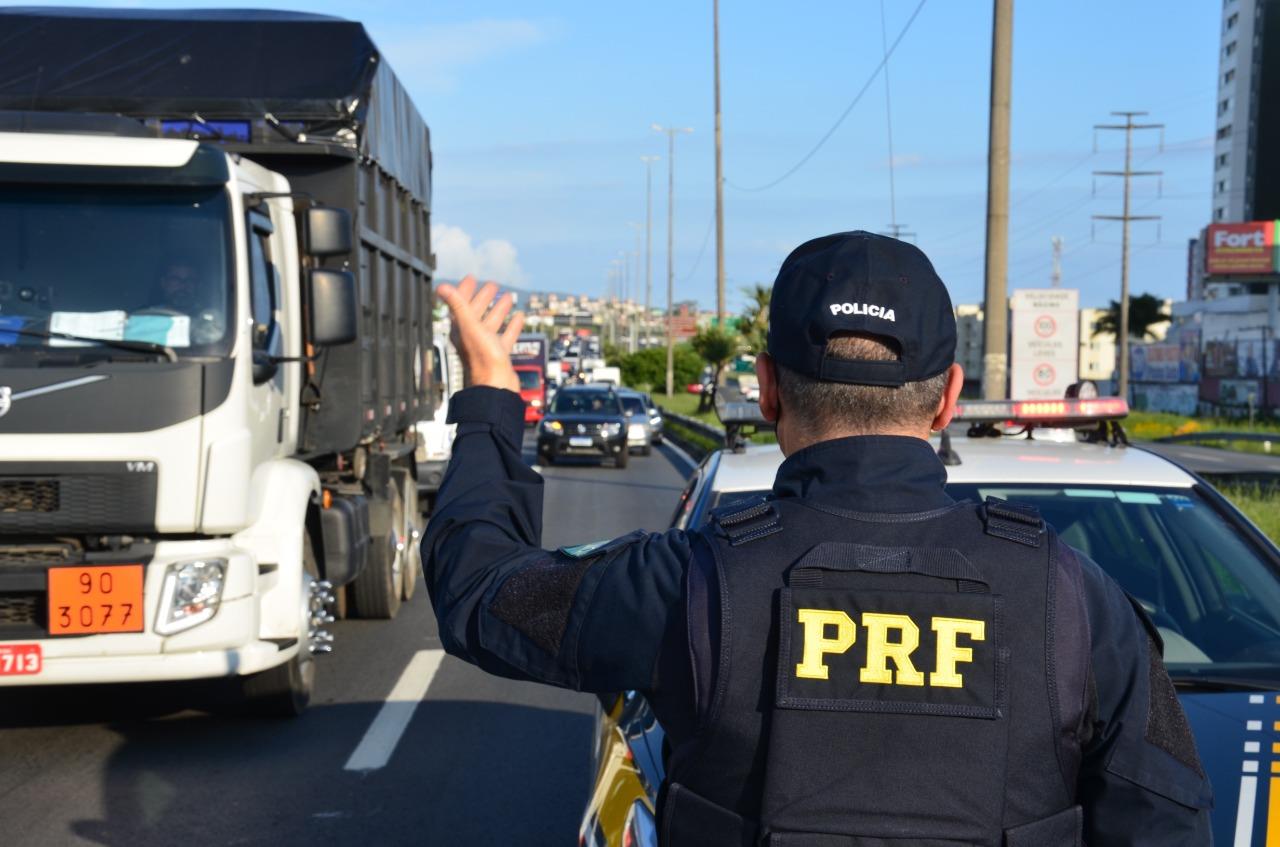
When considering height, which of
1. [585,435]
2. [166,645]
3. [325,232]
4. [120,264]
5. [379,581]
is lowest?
[585,435]

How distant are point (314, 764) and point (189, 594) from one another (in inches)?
40.7

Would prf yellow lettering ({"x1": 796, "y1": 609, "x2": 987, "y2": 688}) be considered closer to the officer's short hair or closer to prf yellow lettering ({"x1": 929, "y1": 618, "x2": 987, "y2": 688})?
prf yellow lettering ({"x1": 929, "y1": 618, "x2": 987, "y2": 688})

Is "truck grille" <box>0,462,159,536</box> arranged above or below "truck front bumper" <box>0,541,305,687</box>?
above

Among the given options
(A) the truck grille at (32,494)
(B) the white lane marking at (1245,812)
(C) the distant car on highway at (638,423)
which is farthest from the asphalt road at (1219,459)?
(B) the white lane marking at (1245,812)

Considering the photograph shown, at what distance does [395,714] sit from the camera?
7.82 metres

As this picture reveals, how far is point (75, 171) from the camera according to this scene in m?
6.64

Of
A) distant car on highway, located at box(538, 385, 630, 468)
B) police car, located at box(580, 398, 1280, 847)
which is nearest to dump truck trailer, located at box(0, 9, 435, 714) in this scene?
police car, located at box(580, 398, 1280, 847)

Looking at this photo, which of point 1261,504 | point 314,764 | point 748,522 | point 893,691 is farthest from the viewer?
point 1261,504

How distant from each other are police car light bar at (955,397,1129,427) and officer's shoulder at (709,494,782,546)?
11.2ft

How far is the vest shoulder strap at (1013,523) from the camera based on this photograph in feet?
6.41

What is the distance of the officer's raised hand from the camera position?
235cm

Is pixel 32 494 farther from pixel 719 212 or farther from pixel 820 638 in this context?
pixel 719 212

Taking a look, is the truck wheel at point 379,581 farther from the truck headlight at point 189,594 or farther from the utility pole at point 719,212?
the utility pole at point 719,212

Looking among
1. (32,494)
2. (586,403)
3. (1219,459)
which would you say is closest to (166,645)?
(32,494)
